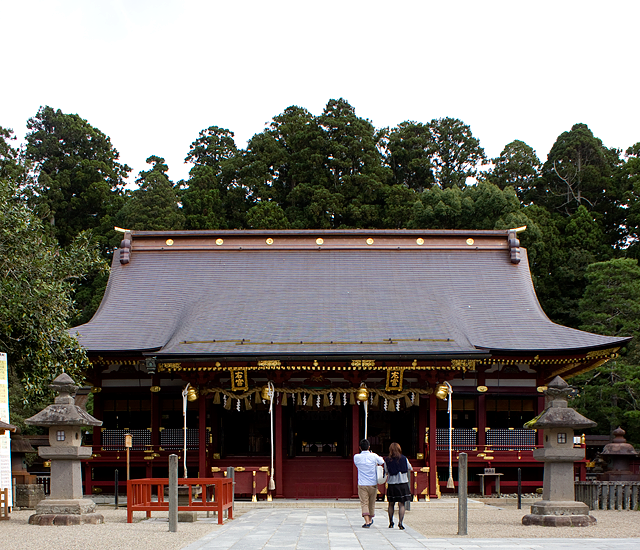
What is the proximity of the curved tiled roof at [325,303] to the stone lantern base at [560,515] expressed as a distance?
18.5 feet

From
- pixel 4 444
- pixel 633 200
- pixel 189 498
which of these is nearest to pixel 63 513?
pixel 4 444

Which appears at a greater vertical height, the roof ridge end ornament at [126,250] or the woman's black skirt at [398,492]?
the roof ridge end ornament at [126,250]

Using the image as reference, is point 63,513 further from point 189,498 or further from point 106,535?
point 189,498

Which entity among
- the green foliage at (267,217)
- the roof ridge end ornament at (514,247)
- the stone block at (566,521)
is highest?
the green foliage at (267,217)

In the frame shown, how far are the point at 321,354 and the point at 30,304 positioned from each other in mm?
6596

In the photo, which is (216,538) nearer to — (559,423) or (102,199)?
(559,423)

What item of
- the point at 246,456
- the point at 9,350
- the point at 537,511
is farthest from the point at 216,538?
the point at 246,456

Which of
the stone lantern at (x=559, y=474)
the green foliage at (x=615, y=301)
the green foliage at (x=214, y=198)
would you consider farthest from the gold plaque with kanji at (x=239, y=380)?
the green foliage at (x=214, y=198)

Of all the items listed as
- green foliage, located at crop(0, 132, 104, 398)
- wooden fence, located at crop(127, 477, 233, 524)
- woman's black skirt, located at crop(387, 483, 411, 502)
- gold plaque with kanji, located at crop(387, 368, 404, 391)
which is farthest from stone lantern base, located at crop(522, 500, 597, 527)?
green foliage, located at crop(0, 132, 104, 398)

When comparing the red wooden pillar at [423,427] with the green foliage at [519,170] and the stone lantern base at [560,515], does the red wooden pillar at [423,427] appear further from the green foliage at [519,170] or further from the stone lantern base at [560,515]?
the green foliage at [519,170]

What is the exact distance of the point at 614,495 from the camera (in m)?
16.3

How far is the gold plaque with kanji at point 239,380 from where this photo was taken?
19.0m

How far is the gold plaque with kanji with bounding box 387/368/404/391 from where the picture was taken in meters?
19.1

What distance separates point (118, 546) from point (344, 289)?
14.0 metres
